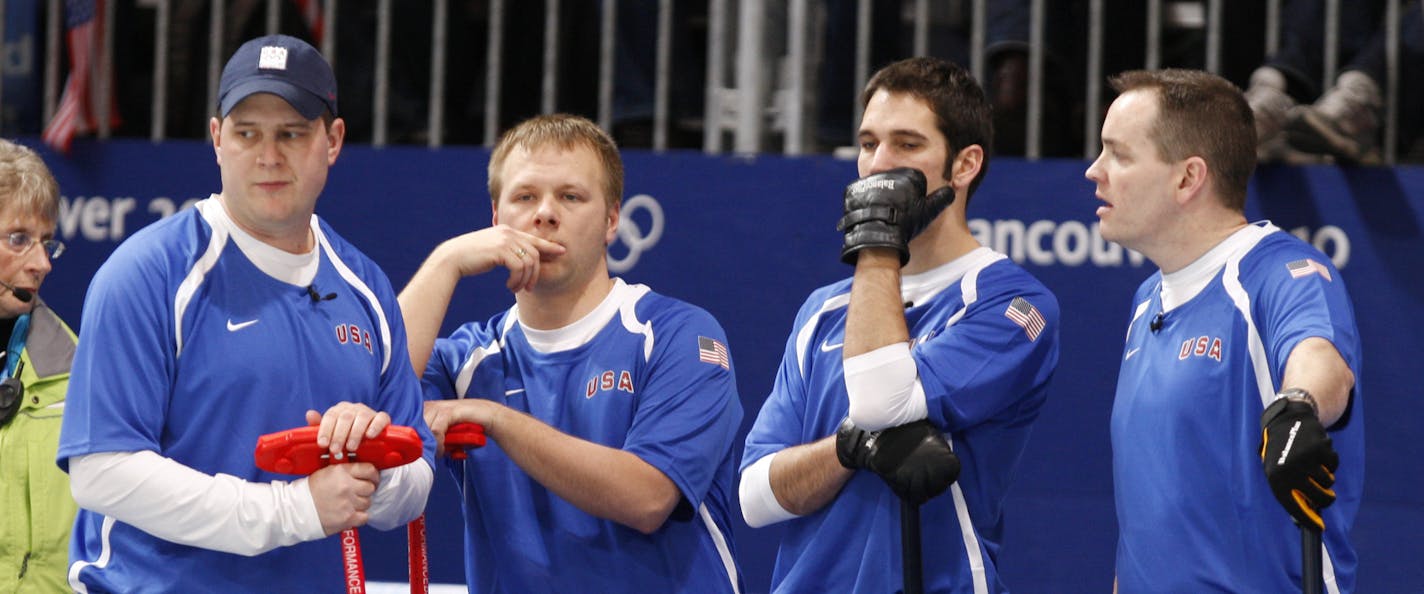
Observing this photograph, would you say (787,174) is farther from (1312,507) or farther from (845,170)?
(1312,507)

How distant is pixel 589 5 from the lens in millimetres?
6094

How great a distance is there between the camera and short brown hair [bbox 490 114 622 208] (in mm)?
3918

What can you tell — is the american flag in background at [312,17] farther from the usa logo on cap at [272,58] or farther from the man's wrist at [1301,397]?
the man's wrist at [1301,397]

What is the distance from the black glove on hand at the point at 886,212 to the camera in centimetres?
358

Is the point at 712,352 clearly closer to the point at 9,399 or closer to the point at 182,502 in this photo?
the point at 182,502

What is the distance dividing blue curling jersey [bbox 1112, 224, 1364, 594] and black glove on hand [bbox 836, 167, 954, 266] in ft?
1.91

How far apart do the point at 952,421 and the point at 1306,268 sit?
0.77 metres

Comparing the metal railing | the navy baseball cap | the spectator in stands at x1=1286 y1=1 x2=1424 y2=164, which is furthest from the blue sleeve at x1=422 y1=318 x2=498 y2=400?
the spectator in stands at x1=1286 y1=1 x2=1424 y2=164

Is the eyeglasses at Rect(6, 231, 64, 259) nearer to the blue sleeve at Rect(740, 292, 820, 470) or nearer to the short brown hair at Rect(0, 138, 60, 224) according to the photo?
the short brown hair at Rect(0, 138, 60, 224)

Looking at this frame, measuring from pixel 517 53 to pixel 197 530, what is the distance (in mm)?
3386

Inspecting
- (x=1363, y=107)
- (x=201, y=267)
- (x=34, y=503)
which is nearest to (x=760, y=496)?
(x=201, y=267)

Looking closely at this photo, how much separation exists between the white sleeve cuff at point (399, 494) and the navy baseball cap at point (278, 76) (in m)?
0.70

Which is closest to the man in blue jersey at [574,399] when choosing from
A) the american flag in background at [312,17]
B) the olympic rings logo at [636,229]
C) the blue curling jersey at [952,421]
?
the blue curling jersey at [952,421]

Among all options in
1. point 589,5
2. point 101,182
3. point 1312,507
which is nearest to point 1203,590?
point 1312,507
